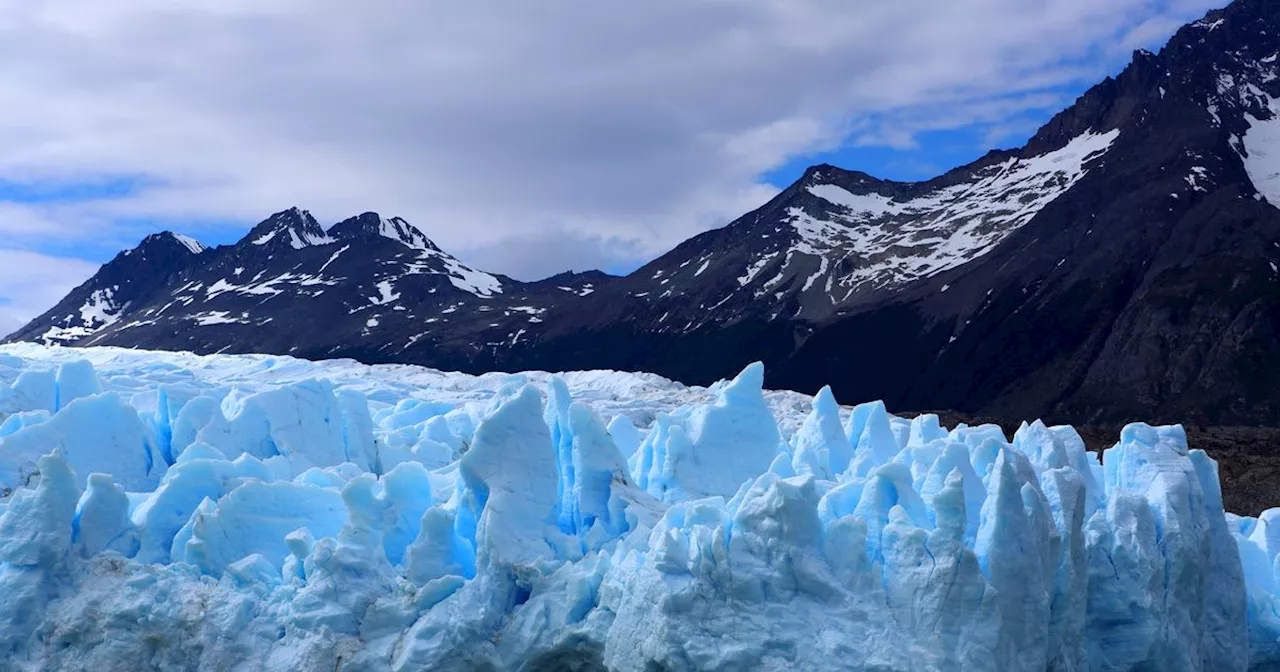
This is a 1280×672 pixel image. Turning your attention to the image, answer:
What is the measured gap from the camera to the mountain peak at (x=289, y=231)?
19162cm

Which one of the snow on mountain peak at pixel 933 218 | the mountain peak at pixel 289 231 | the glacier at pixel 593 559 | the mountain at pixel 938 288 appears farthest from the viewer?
the mountain peak at pixel 289 231

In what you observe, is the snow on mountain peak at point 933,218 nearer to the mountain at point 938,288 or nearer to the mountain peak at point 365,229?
the mountain at point 938,288

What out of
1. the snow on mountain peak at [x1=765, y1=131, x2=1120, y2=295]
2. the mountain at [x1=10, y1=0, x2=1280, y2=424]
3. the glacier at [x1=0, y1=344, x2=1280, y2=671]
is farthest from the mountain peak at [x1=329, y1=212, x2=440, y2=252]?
the glacier at [x1=0, y1=344, x2=1280, y2=671]

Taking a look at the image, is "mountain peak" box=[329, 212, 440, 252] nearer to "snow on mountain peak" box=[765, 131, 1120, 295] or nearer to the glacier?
"snow on mountain peak" box=[765, 131, 1120, 295]

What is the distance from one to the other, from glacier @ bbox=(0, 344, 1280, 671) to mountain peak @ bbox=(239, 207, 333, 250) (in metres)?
175

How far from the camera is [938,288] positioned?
137 m

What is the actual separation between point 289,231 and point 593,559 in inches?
7281

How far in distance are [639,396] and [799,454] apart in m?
27.0

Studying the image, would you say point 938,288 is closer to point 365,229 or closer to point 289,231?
point 365,229

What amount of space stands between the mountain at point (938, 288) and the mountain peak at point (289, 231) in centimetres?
36

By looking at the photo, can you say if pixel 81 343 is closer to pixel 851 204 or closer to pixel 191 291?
pixel 191 291

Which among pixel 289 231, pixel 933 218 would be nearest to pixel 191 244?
pixel 289 231

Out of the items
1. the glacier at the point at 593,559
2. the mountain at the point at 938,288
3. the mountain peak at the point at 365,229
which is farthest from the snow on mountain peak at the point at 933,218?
the glacier at the point at 593,559

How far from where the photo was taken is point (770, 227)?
16950cm
